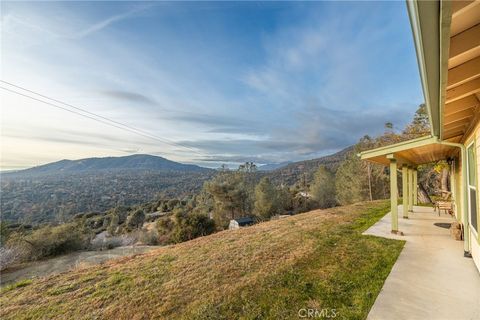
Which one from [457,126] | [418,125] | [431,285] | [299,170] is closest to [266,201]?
[418,125]

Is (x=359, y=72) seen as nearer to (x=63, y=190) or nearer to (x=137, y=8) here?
(x=137, y=8)

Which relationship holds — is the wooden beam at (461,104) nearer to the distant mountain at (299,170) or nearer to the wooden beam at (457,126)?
the wooden beam at (457,126)

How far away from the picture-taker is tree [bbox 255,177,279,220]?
27891mm

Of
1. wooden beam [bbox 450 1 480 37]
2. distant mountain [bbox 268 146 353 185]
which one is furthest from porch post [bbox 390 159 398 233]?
distant mountain [bbox 268 146 353 185]

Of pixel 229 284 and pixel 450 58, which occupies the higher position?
pixel 450 58

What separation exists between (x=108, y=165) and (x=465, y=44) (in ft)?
355

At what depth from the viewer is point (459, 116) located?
334 cm

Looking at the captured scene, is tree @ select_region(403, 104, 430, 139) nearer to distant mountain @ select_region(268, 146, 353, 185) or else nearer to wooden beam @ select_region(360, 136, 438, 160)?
wooden beam @ select_region(360, 136, 438, 160)

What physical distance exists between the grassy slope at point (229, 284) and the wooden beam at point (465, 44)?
3.17m

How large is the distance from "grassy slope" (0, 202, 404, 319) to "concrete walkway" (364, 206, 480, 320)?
0.20 meters

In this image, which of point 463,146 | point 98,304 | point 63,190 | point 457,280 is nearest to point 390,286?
point 457,280

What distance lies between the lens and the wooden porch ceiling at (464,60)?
116 cm

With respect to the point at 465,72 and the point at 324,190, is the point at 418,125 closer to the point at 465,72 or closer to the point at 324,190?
the point at 465,72

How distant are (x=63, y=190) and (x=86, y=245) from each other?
109 ft
